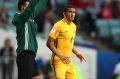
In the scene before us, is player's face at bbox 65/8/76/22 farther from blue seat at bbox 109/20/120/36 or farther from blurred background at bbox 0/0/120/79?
blue seat at bbox 109/20/120/36

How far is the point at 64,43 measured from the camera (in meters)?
11.7

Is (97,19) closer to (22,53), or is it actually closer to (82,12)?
(82,12)

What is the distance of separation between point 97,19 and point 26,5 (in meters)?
11.2

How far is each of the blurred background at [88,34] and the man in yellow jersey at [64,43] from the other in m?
5.81

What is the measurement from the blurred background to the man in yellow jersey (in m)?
5.81

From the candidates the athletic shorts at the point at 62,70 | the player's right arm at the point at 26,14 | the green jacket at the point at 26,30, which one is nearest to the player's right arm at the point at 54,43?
the athletic shorts at the point at 62,70

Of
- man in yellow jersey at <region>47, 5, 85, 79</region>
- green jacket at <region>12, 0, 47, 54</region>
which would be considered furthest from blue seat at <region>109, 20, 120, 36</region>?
green jacket at <region>12, 0, 47, 54</region>

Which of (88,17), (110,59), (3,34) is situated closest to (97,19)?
(88,17)

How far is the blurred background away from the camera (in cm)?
1928

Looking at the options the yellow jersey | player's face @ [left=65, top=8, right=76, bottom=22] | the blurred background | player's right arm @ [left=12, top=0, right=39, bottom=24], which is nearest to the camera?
player's right arm @ [left=12, top=0, right=39, bottom=24]

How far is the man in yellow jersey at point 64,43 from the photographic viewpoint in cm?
1153

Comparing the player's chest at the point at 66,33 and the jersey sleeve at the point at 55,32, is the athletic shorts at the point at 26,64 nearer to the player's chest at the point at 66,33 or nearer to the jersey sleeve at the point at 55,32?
the jersey sleeve at the point at 55,32

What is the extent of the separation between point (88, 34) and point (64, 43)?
386 inches

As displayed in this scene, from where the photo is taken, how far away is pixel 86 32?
21.5 metres
